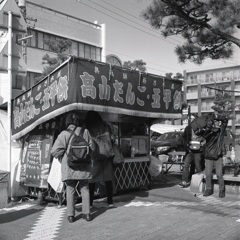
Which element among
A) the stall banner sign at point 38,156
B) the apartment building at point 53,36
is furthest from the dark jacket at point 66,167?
the apartment building at point 53,36

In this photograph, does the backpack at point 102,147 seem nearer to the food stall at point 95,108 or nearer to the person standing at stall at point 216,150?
the food stall at point 95,108

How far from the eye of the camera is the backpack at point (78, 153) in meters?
5.35

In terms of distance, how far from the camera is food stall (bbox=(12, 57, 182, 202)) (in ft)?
20.7

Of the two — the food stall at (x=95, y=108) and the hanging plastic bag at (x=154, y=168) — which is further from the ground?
the food stall at (x=95, y=108)

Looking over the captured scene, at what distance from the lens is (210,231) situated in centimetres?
489

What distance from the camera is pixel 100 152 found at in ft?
20.7

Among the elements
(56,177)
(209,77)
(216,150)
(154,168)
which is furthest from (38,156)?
(209,77)

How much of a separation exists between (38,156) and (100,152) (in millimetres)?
1700

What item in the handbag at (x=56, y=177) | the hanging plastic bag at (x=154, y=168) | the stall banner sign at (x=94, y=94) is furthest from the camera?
the hanging plastic bag at (x=154, y=168)

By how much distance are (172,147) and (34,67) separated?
14649 mm

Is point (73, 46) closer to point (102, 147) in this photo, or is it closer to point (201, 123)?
point (201, 123)

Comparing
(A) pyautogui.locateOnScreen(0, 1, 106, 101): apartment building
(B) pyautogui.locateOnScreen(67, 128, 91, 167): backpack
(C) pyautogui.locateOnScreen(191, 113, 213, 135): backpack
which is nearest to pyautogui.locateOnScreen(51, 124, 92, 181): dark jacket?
(B) pyautogui.locateOnScreen(67, 128, 91, 167): backpack

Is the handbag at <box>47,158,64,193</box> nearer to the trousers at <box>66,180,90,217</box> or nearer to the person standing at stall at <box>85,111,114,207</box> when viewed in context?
the person standing at stall at <box>85,111,114,207</box>

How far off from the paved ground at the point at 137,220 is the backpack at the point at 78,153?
1.00 m
